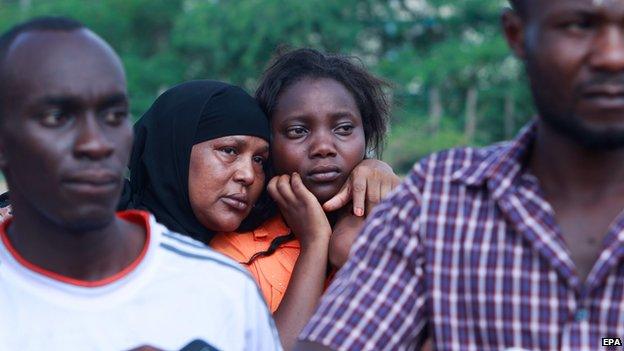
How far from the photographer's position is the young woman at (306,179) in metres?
3.41

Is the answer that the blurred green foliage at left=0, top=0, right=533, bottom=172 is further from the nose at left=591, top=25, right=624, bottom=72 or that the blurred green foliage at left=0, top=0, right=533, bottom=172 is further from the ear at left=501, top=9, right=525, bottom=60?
the nose at left=591, top=25, right=624, bottom=72

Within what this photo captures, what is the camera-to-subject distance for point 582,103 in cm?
214

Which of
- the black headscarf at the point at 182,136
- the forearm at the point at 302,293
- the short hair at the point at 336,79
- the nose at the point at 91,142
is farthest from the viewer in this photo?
the short hair at the point at 336,79

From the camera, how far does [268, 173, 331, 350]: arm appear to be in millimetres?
3242

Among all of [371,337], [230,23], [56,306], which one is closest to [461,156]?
[371,337]

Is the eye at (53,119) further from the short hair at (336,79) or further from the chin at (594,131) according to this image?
the short hair at (336,79)

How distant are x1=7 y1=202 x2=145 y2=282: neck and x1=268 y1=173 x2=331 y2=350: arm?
3.15 ft

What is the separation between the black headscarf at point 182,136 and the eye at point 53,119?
1.20 meters

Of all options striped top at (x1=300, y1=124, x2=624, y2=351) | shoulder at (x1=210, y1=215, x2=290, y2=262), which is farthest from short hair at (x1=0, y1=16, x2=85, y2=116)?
shoulder at (x1=210, y1=215, x2=290, y2=262)

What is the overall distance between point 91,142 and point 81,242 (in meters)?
0.24

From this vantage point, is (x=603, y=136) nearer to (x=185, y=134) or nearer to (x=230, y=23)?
(x=185, y=134)

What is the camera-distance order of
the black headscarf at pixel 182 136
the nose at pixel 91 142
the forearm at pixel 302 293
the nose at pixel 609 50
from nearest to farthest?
the nose at pixel 609 50 → the nose at pixel 91 142 → the forearm at pixel 302 293 → the black headscarf at pixel 182 136

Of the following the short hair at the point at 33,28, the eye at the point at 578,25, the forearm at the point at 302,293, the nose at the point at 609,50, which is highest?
the short hair at the point at 33,28

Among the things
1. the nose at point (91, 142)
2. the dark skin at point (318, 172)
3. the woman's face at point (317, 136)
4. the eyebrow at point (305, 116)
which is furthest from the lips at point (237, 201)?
the nose at point (91, 142)
